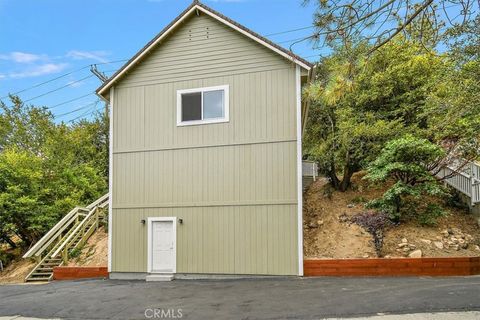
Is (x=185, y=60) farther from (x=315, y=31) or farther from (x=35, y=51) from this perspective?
(x=35, y=51)

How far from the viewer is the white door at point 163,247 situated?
11500 mm

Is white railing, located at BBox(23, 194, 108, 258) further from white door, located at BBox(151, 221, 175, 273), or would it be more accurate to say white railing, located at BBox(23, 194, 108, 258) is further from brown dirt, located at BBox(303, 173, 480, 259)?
brown dirt, located at BBox(303, 173, 480, 259)

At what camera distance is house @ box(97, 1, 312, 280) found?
10820 mm

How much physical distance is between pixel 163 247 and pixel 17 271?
6.91 metres

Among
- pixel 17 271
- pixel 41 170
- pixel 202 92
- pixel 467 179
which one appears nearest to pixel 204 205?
pixel 202 92

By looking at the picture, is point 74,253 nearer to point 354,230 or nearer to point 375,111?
point 354,230

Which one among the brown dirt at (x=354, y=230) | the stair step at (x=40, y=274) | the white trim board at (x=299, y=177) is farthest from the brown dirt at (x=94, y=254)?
the brown dirt at (x=354, y=230)

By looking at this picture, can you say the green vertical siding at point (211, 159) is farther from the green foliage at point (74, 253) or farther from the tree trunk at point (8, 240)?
the tree trunk at point (8, 240)

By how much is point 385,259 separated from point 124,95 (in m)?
9.14

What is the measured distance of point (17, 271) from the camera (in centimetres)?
1456

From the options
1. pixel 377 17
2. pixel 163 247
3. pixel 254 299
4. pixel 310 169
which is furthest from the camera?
pixel 310 169

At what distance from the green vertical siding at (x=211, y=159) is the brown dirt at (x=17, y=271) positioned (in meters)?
4.40

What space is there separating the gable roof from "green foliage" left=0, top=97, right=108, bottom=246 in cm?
593

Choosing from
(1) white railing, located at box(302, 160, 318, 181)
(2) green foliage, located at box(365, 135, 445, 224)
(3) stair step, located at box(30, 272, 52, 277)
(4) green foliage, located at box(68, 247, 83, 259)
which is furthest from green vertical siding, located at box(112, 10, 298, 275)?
(1) white railing, located at box(302, 160, 318, 181)
